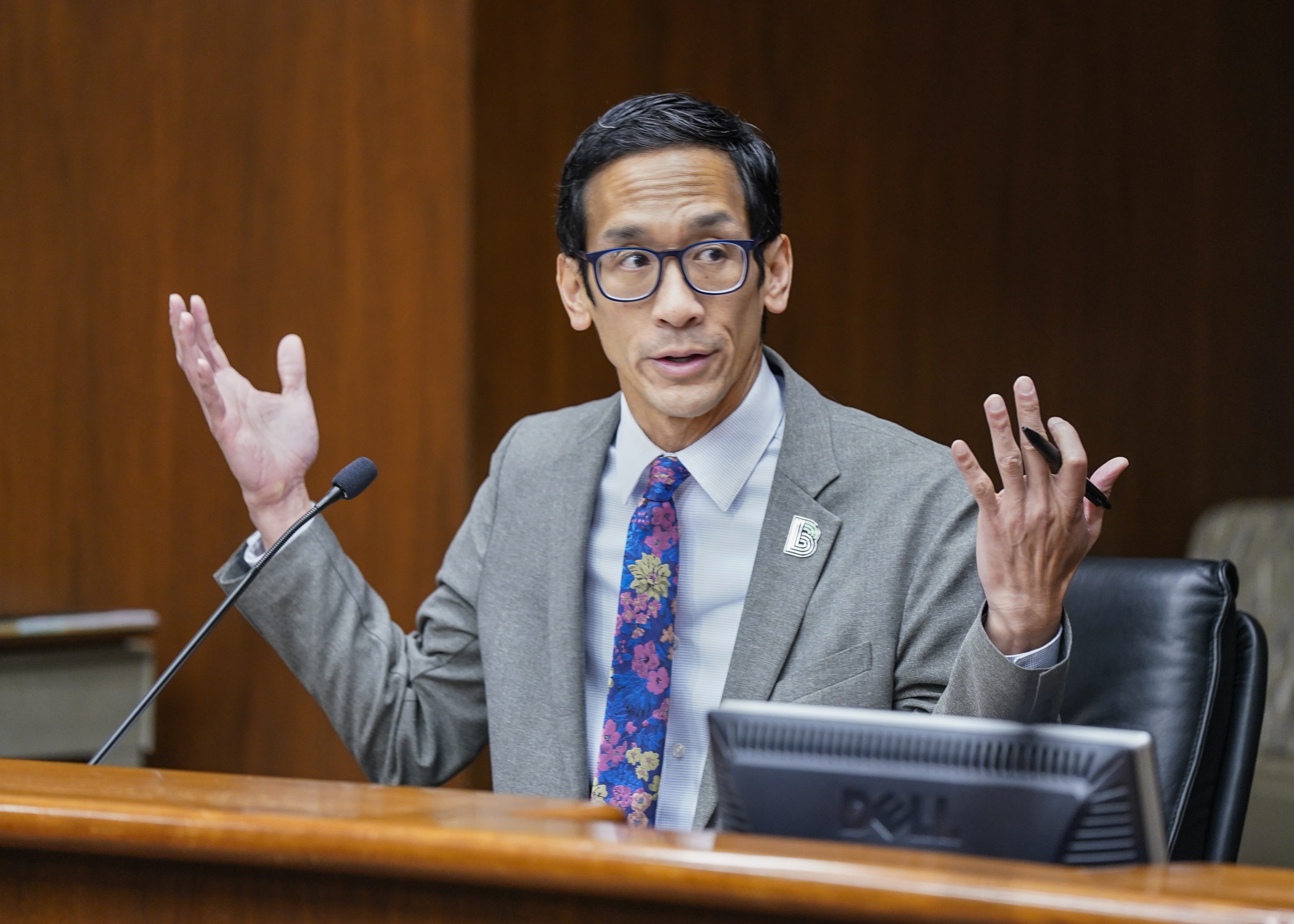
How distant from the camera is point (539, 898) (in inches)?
31.5

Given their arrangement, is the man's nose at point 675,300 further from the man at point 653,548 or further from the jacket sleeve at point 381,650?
the jacket sleeve at point 381,650

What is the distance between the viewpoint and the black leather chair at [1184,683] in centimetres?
137

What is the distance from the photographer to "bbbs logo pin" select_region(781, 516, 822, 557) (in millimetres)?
1531

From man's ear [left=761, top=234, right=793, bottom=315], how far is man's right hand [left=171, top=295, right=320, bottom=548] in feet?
1.92

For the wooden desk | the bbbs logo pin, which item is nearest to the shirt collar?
the bbbs logo pin

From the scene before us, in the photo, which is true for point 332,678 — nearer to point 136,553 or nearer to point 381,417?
point 381,417

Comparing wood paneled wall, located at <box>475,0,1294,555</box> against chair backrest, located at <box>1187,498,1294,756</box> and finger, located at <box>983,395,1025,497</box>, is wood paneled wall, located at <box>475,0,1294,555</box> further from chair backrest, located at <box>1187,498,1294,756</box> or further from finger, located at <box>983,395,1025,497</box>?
finger, located at <box>983,395,1025,497</box>

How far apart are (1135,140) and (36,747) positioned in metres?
3.13

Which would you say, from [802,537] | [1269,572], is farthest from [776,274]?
[1269,572]

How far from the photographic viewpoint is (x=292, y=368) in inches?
64.2

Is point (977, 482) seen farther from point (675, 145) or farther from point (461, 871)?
point (675, 145)

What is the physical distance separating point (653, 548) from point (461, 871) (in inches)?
32.2

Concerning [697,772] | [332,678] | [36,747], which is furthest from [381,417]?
[697,772]

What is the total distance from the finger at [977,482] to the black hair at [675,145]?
587mm
